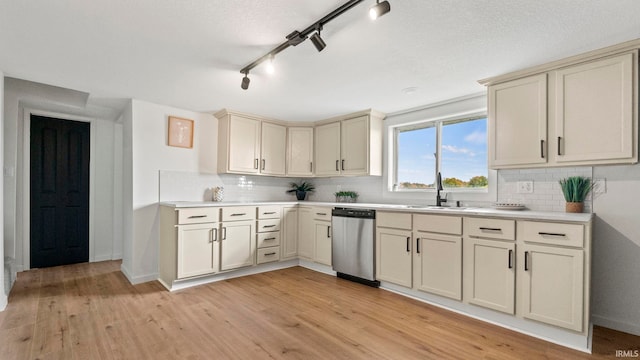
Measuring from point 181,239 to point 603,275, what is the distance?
13.1 feet

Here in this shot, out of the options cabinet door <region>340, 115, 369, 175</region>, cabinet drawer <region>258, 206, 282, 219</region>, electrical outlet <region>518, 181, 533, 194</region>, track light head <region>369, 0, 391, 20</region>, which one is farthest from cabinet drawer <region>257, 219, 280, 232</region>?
track light head <region>369, 0, 391, 20</region>

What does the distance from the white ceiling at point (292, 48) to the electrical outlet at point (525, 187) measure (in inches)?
42.8

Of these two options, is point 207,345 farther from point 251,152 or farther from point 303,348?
point 251,152

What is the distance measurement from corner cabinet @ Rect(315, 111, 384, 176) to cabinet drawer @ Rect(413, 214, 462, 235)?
1.21 meters

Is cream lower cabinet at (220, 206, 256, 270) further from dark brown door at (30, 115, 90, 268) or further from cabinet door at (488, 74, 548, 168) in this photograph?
cabinet door at (488, 74, 548, 168)

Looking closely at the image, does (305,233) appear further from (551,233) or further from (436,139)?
(551,233)

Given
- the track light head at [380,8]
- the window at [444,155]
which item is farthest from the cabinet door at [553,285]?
the track light head at [380,8]

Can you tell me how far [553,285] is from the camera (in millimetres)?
2299

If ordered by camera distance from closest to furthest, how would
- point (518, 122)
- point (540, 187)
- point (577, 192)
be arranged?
point (577, 192) < point (518, 122) < point (540, 187)

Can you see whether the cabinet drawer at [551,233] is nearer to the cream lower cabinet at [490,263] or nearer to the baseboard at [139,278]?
the cream lower cabinet at [490,263]

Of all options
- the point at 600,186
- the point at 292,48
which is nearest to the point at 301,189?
the point at 292,48

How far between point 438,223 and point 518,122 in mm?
1173

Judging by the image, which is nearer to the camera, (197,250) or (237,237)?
(197,250)

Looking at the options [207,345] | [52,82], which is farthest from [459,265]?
[52,82]
